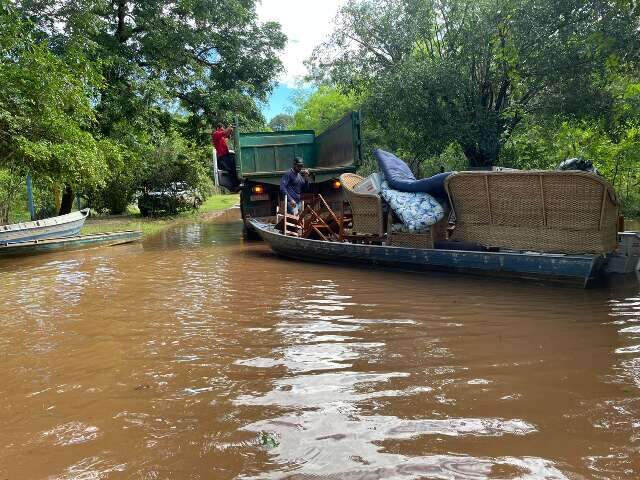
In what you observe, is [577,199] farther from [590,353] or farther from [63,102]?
[63,102]

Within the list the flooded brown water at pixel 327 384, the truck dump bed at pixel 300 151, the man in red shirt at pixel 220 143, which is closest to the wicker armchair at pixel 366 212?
the flooded brown water at pixel 327 384

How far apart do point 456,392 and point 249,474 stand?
4.74 ft

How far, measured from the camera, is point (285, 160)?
1279cm

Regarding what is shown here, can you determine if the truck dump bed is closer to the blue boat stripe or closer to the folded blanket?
the folded blanket

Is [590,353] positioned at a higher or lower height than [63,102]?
lower

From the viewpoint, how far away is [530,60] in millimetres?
11320

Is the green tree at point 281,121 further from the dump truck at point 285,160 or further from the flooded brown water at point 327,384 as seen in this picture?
the flooded brown water at point 327,384

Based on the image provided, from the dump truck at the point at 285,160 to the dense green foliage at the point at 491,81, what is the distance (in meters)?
3.58

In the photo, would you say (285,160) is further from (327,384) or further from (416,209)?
(327,384)

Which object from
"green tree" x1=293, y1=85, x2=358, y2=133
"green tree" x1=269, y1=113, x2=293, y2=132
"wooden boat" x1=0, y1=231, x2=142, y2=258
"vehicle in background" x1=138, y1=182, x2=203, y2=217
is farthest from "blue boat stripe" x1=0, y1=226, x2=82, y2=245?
"green tree" x1=269, y1=113, x2=293, y2=132

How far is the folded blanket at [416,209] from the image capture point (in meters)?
7.03

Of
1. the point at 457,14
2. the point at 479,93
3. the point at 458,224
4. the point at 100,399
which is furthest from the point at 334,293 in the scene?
the point at 457,14

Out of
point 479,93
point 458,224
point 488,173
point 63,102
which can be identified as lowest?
point 458,224

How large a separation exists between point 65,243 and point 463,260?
8913 mm
